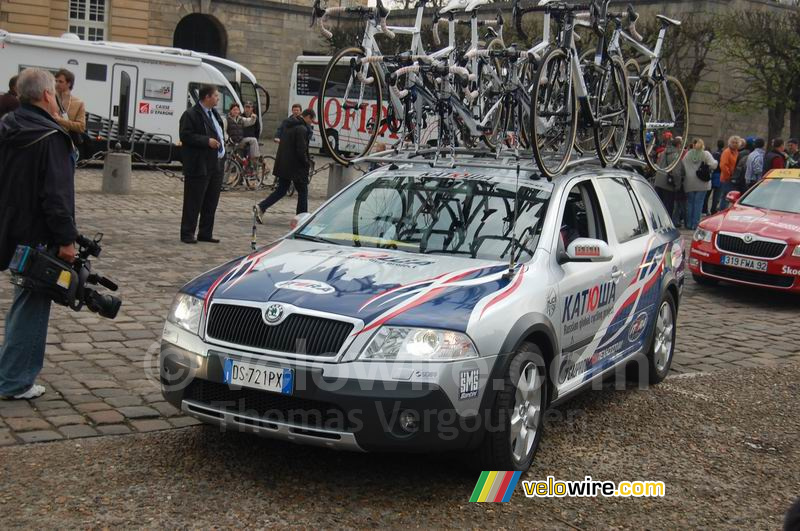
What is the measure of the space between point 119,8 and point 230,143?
2341cm

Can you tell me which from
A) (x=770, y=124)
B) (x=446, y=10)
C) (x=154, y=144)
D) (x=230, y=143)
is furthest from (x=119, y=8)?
(x=446, y=10)

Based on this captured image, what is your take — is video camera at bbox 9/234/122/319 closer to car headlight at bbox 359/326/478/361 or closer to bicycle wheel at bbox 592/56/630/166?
car headlight at bbox 359/326/478/361

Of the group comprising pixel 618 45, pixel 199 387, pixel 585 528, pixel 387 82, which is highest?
pixel 618 45

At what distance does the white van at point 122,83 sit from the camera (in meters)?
25.0

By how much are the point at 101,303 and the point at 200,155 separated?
7.02 meters

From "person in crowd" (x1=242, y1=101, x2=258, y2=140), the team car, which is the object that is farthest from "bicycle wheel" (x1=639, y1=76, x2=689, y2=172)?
"person in crowd" (x1=242, y1=101, x2=258, y2=140)

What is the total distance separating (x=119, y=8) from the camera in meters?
43.4

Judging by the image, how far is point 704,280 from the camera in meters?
13.5

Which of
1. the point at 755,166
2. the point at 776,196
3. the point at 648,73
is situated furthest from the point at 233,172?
the point at 648,73

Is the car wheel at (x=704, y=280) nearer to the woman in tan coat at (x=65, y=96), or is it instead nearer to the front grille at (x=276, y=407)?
the woman in tan coat at (x=65, y=96)

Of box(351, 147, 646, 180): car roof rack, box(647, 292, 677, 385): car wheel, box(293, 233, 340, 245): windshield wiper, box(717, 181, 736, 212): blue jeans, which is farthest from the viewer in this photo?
box(717, 181, 736, 212): blue jeans

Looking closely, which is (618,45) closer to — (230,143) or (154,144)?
(230,143)

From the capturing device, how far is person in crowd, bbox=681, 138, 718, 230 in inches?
793

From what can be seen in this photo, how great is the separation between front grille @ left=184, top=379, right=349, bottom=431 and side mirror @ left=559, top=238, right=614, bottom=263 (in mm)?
1853
